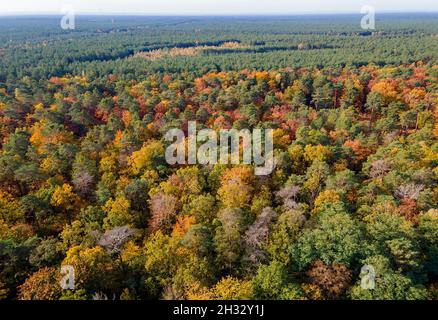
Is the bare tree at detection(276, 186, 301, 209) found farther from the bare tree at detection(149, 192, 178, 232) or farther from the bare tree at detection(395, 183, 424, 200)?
the bare tree at detection(149, 192, 178, 232)

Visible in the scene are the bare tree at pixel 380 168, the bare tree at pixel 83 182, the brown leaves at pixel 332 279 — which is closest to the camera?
the brown leaves at pixel 332 279

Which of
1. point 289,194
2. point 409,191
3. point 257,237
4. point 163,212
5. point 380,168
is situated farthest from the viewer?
point 380,168

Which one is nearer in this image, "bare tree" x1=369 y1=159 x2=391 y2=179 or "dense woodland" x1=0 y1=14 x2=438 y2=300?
"dense woodland" x1=0 y1=14 x2=438 y2=300

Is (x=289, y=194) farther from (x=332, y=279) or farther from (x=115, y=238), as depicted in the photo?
(x=115, y=238)

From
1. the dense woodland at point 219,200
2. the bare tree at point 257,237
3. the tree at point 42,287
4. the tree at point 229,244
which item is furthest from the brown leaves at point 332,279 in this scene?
the tree at point 42,287

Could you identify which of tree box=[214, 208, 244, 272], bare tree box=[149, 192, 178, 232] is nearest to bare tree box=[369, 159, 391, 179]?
tree box=[214, 208, 244, 272]

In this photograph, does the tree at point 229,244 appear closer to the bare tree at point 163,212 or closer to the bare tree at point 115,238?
the bare tree at point 163,212

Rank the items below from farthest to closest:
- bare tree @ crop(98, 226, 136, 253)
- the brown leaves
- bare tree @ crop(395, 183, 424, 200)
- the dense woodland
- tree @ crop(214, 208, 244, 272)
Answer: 1. bare tree @ crop(395, 183, 424, 200)
2. bare tree @ crop(98, 226, 136, 253)
3. tree @ crop(214, 208, 244, 272)
4. the dense woodland
5. the brown leaves

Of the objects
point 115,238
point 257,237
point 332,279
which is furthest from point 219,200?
point 332,279
